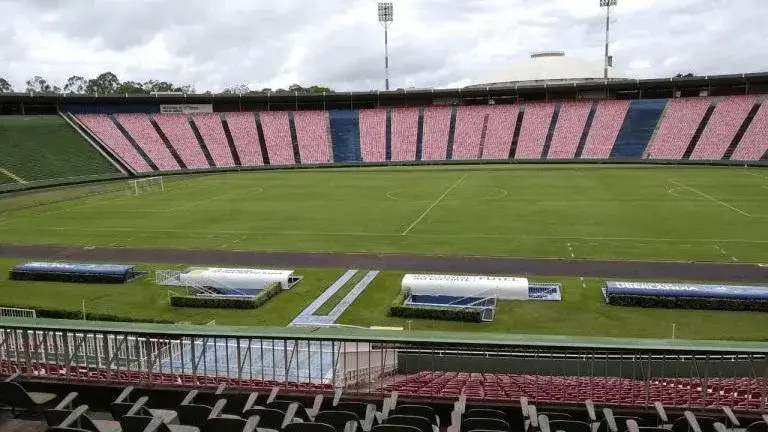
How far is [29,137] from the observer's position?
269 ft

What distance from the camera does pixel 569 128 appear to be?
3620 inches

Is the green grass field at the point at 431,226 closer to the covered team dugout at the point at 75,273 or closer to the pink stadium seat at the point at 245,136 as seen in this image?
the covered team dugout at the point at 75,273

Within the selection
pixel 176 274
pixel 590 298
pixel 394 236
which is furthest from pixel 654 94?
pixel 176 274

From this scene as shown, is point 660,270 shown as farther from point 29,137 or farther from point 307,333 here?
point 29,137

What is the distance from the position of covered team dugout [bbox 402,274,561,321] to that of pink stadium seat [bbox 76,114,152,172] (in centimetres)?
6734

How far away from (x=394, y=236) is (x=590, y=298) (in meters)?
15.2

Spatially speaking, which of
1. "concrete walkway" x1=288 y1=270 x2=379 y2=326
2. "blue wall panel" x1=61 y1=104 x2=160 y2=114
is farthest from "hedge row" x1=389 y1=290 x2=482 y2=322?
"blue wall panel" x1=61 y1=104 x2=160 y2=114

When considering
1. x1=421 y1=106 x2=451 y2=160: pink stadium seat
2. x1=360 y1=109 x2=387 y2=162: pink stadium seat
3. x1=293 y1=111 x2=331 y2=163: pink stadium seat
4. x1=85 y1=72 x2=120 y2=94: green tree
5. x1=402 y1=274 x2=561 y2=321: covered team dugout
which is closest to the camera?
x1=402 y1=274 x2=561 y2=321: covered team dugout

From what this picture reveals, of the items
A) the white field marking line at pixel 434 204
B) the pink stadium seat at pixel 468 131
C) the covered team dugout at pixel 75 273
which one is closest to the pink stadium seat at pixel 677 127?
the pink stadium seat at pixel 468 131

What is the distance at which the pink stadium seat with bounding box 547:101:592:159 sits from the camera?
289 ft

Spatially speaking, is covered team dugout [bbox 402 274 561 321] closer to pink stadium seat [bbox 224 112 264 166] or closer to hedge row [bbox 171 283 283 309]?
hedge row [bbox 171 283 283 309]

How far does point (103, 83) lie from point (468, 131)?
145 m

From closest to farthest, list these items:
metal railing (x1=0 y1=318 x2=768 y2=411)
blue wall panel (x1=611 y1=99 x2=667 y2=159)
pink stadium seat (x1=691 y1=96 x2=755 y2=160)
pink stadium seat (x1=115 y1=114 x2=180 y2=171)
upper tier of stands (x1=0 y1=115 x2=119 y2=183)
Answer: metal railing (x1=0 y1=318 x2=768 y2=411)
upper tier of stands (x1=0 y1=115 x2=119 y2=183)
pink stadium seat (x1=691 y1=96 x2=755 y2=160)
blue wall panel (x1=611 y1=99 x2=667 y2=159)
pink stadium seat (x1=115 y1=114 x2=180 y2=171)

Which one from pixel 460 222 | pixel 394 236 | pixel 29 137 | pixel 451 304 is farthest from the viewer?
pixel 29 137
